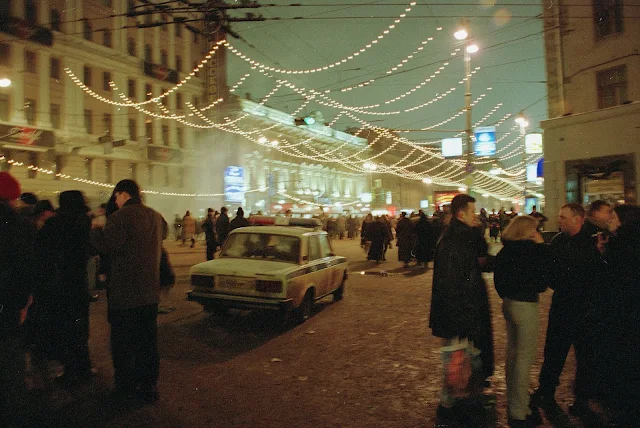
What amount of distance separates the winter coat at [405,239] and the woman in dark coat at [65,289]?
1293cm

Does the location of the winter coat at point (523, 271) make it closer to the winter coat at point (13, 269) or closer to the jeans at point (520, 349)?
the jeans at point (520, 349)

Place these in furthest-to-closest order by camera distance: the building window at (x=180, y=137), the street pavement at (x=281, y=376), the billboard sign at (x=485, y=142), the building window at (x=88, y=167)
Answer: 1. the building window at (x=180, y=137)
2. the building window at (x=88, y=167)
3. the billboard sign at (x=485, y=142)
4. the street pavement at (x=281, y=376)

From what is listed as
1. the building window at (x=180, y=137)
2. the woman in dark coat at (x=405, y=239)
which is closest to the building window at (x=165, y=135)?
the building window at (x=180, y=137)

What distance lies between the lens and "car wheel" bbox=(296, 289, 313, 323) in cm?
848

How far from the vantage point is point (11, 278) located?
300cm

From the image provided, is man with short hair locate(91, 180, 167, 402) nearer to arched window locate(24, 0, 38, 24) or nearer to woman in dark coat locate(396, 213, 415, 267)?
woman in dark coat locate(396, 213, 415, 267)

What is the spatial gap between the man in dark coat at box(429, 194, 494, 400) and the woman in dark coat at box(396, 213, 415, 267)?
41.4 feet

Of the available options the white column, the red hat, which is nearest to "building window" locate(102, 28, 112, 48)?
the white column

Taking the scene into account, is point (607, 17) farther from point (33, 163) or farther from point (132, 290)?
point (33, 163)

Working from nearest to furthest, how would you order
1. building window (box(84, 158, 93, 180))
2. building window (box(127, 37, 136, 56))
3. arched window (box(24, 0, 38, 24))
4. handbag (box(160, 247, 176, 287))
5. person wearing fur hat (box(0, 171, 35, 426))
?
1. person wearing fur hat (box(0, 171, 35, 426))
2. handbag (box(160, 247, 176, 287))
3. arched window (box(24, 0, 38, 24))
4. building window (box(84, 158, 93, 180))
5. building window (box(127, 37, 136, 56))

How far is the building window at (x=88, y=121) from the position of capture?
33.7 m

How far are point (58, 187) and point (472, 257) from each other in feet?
104

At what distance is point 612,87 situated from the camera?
17922mm

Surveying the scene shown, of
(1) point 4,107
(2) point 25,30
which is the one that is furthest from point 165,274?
(1) point 4,107
